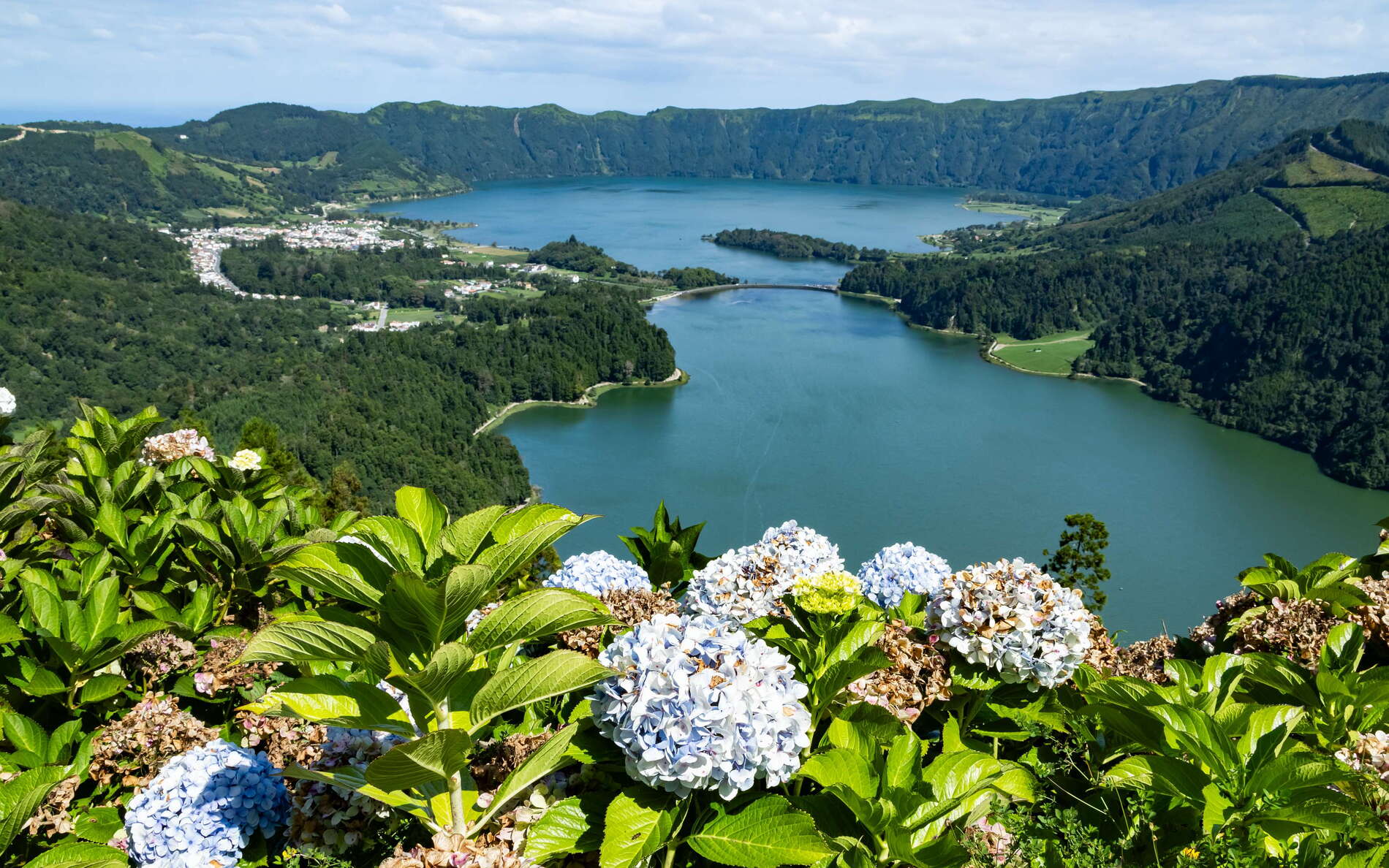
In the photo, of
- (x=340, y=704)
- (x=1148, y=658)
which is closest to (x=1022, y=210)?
(x=1148, y=658)

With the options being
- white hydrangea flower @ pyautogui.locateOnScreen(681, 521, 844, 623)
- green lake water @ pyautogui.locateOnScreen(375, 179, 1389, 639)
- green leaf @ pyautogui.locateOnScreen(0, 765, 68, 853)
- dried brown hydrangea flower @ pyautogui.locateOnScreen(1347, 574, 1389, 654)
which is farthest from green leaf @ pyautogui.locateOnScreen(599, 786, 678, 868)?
green lake water @ pyautogui.locateOnScreen(375, 179, 1389, 639)

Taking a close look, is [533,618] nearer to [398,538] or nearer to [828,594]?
[398,538]

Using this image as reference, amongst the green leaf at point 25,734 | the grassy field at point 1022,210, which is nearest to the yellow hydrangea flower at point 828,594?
the green leaf at point 25,734

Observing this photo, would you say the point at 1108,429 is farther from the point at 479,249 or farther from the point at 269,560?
the point at 479,249

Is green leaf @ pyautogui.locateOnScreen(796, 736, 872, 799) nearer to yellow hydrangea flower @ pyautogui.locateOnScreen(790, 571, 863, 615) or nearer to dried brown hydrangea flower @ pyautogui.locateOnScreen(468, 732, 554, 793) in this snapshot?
yellow hydrangea flower @ pyautogui.locateOnScreen(790, 571, 863, 615)

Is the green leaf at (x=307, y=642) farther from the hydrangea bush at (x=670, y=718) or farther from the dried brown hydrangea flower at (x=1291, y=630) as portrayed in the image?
the dried brown hydrangea flower at (x=1291, y=630)

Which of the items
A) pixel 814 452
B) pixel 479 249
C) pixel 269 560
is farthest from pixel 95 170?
pixel 269 560
